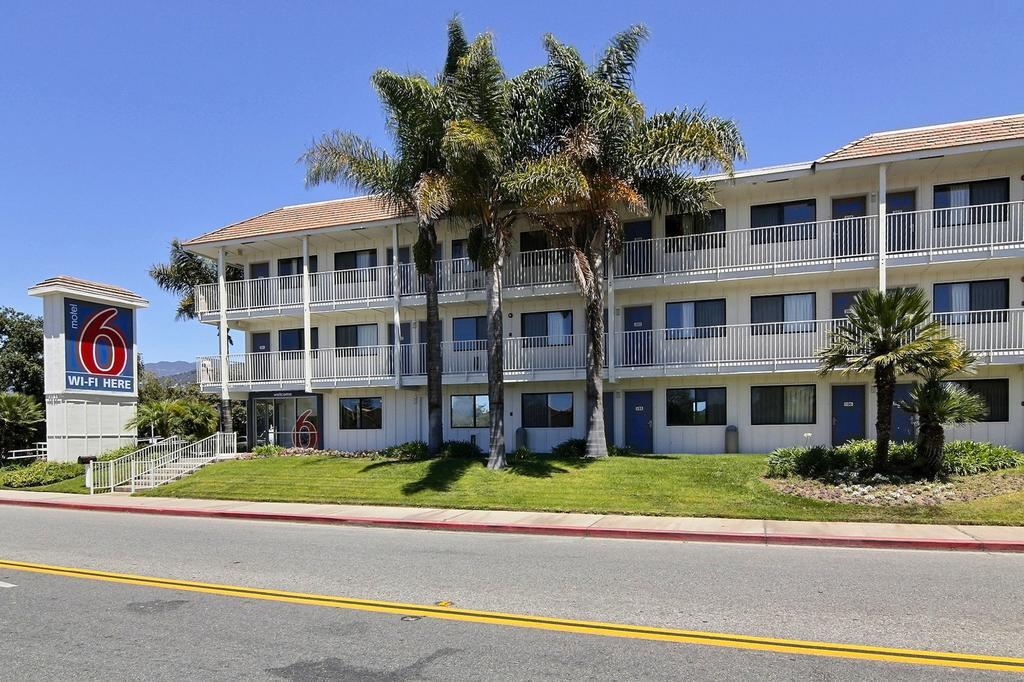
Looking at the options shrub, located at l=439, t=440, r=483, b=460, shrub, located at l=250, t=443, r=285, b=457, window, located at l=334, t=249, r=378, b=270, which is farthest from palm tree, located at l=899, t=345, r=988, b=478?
shrub, located at l=250, t=443, r=285, b=457

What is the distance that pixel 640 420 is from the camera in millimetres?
23859

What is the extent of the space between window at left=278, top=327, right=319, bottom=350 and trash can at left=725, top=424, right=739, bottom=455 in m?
15.8

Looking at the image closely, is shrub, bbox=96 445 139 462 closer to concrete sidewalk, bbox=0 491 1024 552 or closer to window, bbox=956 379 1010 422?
concrete sidewalk, bbox=0 491 1024 552

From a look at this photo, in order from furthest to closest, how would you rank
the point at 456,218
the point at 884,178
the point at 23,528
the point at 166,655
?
the point at 456,218
the point at 884,178
the point at 23,528
the point at 166,655

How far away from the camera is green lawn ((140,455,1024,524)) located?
13486 mm

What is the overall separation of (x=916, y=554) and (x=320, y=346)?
2237 cm

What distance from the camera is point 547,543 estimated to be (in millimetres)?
11953

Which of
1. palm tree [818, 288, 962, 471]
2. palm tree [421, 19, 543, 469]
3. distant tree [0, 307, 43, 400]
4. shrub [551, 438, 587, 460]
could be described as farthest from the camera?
distant tree [0, 307, 43, 400]

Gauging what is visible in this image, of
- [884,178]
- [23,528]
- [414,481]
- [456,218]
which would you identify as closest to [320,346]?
[456,218]

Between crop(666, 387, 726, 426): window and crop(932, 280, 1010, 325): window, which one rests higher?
crop(932, 280, 1010, 325): window

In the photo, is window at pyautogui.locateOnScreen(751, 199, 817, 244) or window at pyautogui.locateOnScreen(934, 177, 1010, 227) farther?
window at pyautogui.locateOnScreen(751, 199, 817, 244)

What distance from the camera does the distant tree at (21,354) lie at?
130 feet

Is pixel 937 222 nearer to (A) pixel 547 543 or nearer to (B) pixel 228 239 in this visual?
(A) pixel 547 543

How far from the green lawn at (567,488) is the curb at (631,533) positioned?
1.79 m
